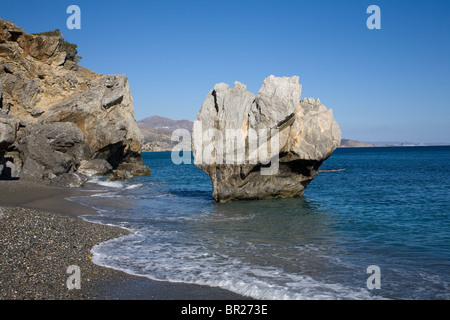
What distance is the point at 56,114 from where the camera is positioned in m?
37.6

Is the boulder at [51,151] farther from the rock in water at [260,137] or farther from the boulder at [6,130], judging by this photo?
the rock in water at [260,137]

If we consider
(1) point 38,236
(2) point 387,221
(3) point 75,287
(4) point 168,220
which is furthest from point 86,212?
(2) point 387,221

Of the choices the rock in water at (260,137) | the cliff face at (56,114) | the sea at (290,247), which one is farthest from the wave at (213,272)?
the cliff face at (56,114)

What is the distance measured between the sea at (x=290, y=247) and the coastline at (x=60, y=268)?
0.51m

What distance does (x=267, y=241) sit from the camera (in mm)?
12859

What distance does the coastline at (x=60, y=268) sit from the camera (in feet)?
25.0

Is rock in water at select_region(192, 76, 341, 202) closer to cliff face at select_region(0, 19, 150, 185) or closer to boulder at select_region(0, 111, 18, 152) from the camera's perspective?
boulder at select_region(0, 111, 18, 152)

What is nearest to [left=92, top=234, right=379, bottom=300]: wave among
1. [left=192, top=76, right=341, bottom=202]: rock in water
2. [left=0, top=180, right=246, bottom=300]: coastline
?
[left=0, top=180, right=246, bottom=300]: coastline

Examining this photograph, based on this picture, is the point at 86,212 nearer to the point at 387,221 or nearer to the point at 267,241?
the point at 267,241

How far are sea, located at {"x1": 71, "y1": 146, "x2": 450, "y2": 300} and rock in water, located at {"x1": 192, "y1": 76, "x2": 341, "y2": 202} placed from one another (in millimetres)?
1447

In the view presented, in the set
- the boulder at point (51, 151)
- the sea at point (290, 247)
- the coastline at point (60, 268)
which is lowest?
the sea at point (290, 247)

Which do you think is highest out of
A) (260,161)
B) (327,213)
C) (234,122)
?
(234,122)

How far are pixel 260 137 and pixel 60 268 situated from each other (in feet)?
44.7

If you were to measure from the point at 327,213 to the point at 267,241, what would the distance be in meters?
7.19
